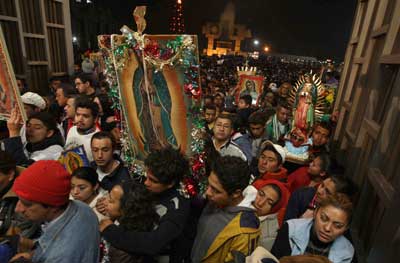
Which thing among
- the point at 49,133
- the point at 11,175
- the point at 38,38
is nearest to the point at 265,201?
the point at 11,175

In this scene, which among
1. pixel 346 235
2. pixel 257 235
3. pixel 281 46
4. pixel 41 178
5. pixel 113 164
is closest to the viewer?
pixel 41 178

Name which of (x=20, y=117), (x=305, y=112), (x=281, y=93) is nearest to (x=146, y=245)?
(x=20, y=117)

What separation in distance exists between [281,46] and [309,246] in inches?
1413

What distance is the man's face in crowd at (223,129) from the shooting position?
2992 millimetres

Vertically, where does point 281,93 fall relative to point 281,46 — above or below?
below

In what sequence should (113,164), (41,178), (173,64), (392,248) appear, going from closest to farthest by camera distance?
(41,178), (392,248), (173,64), (113,164)

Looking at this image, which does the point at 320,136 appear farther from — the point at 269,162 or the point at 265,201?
the point at 265,201

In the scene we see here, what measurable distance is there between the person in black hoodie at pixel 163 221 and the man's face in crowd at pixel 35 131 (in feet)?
5.23

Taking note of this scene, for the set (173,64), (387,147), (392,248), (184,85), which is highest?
(173,64)

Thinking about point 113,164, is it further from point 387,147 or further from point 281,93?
point 281,93

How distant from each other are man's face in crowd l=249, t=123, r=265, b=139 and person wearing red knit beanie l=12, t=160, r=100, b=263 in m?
2.89

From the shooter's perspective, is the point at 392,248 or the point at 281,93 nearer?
the point at 392,248

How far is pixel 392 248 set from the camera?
1600 millimetres

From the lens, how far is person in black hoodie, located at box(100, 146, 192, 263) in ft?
5.40
